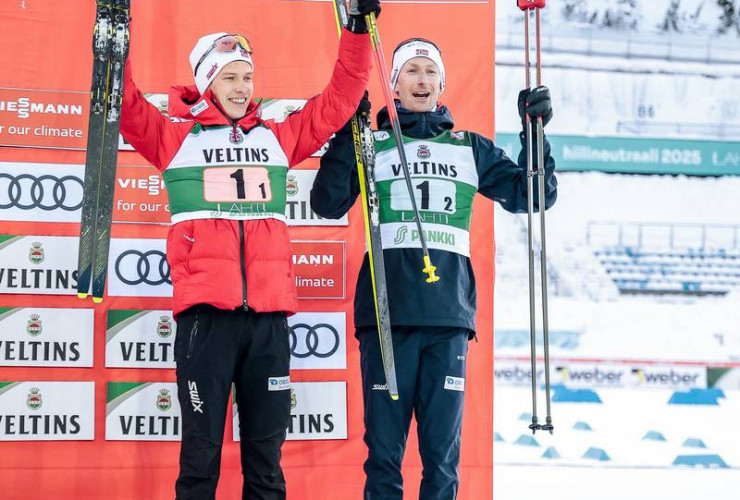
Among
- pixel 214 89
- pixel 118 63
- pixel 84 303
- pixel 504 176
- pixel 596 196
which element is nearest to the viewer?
pixel 118 63

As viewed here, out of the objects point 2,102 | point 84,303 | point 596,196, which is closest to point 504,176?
point 84,303

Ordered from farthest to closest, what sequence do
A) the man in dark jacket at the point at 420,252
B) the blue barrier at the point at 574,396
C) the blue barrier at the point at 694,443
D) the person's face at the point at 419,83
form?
the blue barrier at the point at 574,396 < the blue barrier at the point at 694,443 < the person's face at the point at 419,83 < the man in dark jacket at the point at 420,252

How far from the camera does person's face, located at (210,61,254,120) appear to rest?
2.60 m

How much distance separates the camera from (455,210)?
2.70 metres

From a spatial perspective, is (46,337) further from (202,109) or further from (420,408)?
(420,408)

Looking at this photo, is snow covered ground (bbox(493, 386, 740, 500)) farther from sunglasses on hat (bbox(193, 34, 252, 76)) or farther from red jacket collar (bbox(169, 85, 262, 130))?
sunglasses on hat (bbox(193, 34, 252, 76))

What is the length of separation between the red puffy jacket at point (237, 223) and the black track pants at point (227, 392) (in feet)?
0.25

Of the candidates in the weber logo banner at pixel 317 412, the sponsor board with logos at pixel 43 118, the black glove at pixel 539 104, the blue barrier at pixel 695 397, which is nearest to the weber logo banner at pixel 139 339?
the weber logo banner at pixel 317 412

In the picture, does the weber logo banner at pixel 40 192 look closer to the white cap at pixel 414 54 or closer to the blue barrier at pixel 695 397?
the white cap at pixel 414 54

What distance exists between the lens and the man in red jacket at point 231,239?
7.89ft

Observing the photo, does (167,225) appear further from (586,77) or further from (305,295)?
(586,77)

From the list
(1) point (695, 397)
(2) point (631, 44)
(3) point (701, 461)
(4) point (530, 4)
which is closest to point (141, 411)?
(4) point (530, 4)

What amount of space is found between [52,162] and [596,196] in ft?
10.3

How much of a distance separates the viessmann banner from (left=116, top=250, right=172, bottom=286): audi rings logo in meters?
2.75
